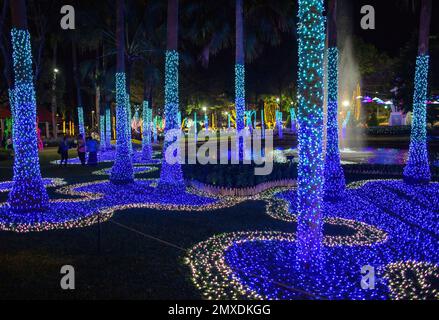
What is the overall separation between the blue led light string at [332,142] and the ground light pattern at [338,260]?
0.73 metres

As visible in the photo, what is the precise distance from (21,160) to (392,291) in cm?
807

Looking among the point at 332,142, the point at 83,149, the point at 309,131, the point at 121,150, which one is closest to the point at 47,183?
the point at 121,150

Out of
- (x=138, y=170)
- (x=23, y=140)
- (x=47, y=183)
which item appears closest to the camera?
(x=23, y=140)

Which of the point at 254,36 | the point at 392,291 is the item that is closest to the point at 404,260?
the point at 392,291

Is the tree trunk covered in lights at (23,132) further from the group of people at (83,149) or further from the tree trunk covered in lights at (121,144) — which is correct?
the group of people at (83,149)

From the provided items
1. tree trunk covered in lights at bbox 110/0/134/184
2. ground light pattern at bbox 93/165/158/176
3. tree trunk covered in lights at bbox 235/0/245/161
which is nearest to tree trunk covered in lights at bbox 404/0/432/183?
tree trunk covered in lights at bbox 235/0/245/161

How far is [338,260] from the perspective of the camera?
265 inches

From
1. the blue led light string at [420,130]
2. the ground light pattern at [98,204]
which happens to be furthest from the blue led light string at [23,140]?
the blue led light string at [420,130]

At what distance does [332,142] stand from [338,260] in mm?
5034

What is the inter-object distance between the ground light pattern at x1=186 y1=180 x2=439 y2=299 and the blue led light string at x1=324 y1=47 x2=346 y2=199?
0.73 m

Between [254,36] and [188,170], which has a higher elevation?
[254,36]

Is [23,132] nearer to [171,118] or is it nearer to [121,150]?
[171,118]
